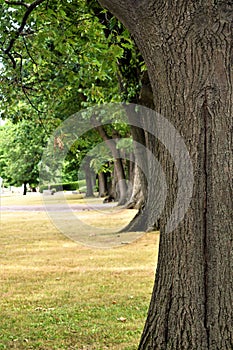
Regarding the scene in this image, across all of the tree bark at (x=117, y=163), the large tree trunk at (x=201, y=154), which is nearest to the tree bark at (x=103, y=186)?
the tree bark at (x=117, y=163)

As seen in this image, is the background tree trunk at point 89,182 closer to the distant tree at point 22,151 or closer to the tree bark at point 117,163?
the distant tree at point 22,151

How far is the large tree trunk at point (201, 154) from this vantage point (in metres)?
4.07

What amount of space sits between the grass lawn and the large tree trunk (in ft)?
4.28

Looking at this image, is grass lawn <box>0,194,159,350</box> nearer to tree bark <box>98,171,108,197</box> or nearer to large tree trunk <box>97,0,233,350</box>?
large tree trunk <box>97,0,233,350</box>

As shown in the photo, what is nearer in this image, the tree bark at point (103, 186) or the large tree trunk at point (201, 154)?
the large tree trunk at point (201, 154)

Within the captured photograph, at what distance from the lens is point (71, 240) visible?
14.6 metres

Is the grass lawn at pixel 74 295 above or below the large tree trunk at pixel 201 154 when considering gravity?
below

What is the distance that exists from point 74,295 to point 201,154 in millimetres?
4086

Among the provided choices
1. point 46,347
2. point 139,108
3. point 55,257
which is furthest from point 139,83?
point 46,347

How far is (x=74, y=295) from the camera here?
25.0 feet

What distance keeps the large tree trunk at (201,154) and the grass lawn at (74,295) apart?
51.3 inches

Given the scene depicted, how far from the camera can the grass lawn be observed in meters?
5.61

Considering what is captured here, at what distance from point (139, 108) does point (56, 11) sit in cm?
473

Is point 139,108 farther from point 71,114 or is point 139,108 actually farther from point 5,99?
point 71,114
